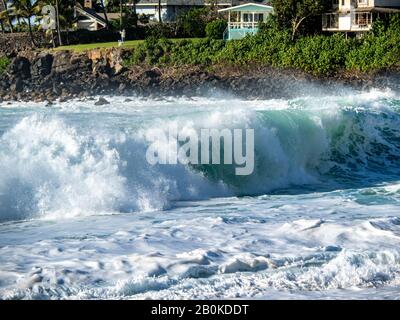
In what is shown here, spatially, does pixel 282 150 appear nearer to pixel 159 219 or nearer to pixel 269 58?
pixel 159 219

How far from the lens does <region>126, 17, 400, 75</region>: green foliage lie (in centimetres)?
4572

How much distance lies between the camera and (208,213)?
1686 centimetres

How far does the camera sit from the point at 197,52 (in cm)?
5206

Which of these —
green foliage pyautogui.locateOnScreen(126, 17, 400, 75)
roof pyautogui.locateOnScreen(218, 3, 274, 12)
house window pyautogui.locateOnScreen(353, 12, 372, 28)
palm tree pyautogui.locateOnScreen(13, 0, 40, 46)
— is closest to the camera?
green foliage pyautogui.locateOnScreen(126, 17, 400, 75)

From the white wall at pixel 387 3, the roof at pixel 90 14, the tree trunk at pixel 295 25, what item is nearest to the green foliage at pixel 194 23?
the roof at pixel 90 14

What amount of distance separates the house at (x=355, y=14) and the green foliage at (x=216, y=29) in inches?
283

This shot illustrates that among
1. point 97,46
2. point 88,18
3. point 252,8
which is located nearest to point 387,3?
point 252,8

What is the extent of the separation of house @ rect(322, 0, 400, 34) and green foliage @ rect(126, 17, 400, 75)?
1085mm

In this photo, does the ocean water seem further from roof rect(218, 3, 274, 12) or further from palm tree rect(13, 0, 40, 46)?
palm tree rect(13, 0, 40, 46)

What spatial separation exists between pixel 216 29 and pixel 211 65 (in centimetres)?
559

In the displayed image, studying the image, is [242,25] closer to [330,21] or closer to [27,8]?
[330,21]

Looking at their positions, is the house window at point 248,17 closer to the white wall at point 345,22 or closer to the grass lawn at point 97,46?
the grass lawn at point 97,46

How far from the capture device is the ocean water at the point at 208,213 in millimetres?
11938

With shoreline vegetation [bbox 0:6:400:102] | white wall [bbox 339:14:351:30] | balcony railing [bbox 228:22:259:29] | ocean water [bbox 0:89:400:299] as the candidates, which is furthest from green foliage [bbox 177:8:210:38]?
ocean water [bbox 0:89:400:299]
